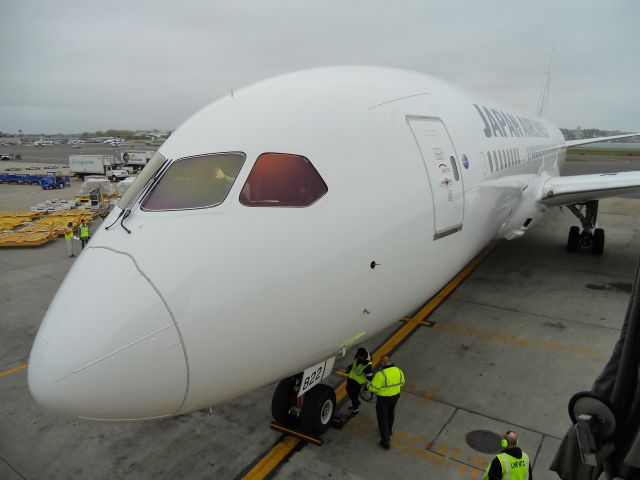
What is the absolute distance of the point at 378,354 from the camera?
29.0ft

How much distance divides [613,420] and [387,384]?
3.94 meters

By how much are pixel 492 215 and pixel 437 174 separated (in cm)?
307

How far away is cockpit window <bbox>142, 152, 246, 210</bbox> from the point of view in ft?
14.0

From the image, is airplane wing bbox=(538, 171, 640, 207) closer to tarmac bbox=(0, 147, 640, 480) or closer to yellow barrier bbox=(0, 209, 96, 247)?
tarmac bbox=(0, 147, 640, 480)

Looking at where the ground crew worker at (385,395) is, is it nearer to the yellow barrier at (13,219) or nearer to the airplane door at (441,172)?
the airplane door at (441,172)

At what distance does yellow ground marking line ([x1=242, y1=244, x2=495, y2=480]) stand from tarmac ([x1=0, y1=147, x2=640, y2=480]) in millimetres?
103

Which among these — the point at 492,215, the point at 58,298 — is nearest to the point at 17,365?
the point at 58,298

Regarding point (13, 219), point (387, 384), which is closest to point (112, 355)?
point (387, 384)

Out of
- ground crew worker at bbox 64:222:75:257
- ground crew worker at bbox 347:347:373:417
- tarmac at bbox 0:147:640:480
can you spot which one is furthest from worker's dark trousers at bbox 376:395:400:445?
ground crew worker at bbox 64:222:75:257

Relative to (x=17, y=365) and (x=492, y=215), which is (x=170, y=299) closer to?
(x=492, y=215)

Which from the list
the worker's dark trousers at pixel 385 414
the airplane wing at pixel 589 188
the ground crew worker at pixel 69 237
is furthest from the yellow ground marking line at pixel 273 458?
the ground crew worker at pixel 69 237

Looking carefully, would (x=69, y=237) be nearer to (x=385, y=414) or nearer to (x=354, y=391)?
(x=354, y=391)

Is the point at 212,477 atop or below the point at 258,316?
below

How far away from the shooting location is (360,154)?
198 inches
